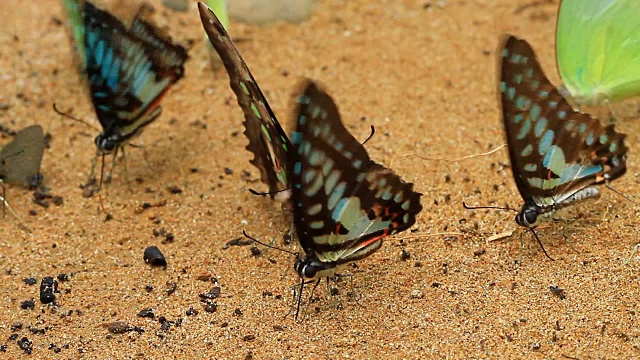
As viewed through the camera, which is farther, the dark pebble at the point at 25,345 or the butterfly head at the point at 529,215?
the butterfly head at the point at 529,215

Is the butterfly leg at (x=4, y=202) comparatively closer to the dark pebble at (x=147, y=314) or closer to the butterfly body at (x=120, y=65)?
the butterfly body at (x=120, y=65)

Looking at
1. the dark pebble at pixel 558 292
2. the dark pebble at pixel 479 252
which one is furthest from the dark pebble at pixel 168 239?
the dark pebble at pixel 558 292

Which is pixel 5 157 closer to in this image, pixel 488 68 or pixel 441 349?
pixel 441 349

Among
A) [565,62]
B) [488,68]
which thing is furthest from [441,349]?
[488,68]

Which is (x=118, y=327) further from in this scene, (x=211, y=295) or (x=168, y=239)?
(x=168, y=239)

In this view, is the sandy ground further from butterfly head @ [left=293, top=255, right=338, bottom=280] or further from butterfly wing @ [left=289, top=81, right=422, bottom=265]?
butterfly wing @ [left=289, top=81, right=422, bottom=265]

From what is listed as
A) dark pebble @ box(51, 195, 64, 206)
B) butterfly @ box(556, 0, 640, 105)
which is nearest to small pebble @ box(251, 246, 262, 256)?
dark pebble @ box(51, 195, 64, 206)
